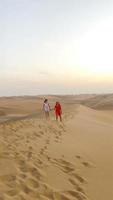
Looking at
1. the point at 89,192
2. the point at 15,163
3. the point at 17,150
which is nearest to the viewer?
the point at 89,192

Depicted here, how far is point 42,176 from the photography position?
7027 millimetres

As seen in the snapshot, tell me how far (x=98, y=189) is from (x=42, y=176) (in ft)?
3.94

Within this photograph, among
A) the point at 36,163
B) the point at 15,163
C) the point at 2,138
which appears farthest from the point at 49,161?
the point at 2,138

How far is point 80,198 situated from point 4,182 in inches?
57.8

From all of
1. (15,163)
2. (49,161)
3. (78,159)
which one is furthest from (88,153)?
(15,163)

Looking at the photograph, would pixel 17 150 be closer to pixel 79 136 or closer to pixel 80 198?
pixel 80 198

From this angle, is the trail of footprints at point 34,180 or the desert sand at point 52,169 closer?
the trail of footprints at point 34,180

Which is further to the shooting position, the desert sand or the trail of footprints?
the desert sand

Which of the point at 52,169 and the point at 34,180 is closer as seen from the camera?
the point at 34,180

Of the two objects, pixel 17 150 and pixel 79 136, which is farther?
pixel 79 136

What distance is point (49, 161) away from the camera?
8.34 meters

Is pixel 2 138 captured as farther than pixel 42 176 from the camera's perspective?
Yes

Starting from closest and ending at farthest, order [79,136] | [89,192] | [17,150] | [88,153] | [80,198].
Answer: [80,198] → [89,192] → [17,150] → [88,153] → [79,136]

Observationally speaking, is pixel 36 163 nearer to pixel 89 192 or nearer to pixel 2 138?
pixel 89 192
